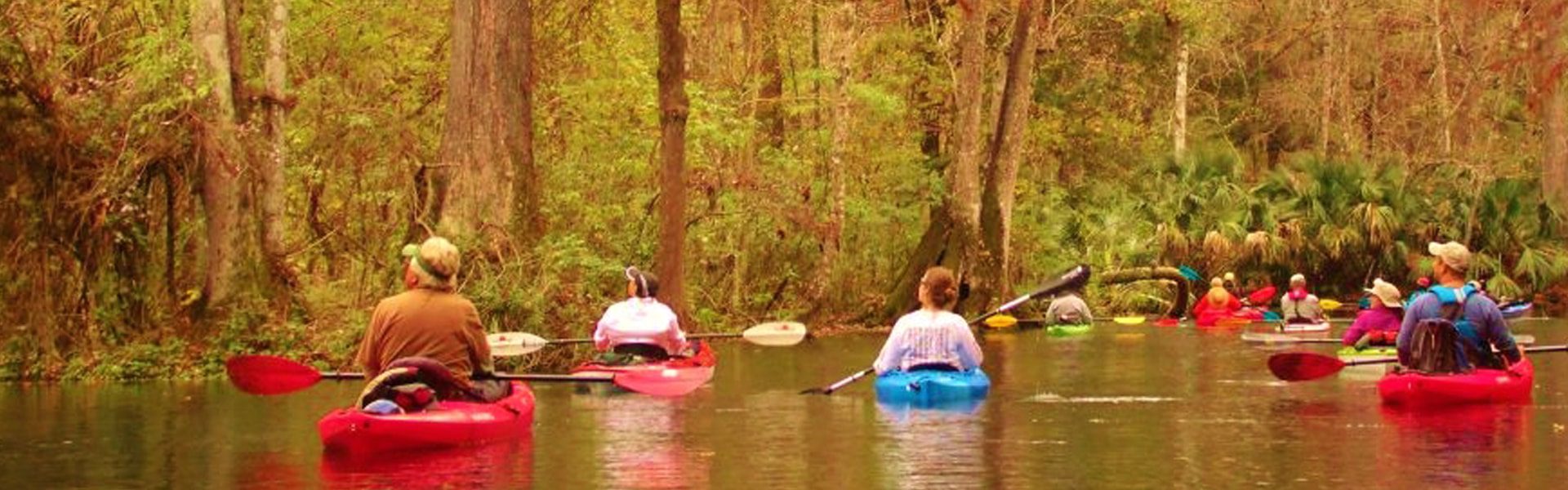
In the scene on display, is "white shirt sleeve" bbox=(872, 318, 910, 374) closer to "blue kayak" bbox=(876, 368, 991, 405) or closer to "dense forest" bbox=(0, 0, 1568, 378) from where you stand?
"blue kayak" bbox=(876, 368, 991, 405)

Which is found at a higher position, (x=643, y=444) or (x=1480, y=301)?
(x=1480, y=301)

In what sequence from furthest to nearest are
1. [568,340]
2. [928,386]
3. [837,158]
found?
[837,158] → [568,340] → [928,386]

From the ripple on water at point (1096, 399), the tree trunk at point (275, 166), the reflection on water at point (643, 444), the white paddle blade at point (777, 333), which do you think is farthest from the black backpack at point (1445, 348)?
the tree trunk at point (275, 166)

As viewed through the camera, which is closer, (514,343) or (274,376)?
(274,376)

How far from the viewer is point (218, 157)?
83.1 feet

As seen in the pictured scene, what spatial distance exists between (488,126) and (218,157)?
3.04 m

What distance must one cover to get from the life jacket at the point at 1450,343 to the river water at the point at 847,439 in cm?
50

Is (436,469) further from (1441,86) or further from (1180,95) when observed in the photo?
(1441,86)

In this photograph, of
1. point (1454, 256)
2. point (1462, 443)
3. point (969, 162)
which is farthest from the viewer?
point (969, 162)

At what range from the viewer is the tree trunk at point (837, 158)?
37.7 meters

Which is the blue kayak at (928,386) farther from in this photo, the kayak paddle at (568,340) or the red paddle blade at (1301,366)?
the kayak paddle at (568,340)

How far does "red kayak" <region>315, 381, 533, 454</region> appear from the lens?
14.4 metres

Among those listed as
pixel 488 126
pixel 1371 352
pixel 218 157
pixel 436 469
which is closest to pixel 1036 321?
pixel 488 126

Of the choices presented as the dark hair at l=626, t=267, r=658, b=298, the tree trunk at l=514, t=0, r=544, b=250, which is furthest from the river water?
the tree trunk at l=514, t=0, r=544, b=250
